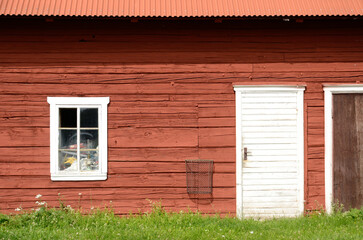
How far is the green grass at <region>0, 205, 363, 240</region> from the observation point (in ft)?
21.7

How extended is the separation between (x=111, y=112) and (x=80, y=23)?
1.65 meters

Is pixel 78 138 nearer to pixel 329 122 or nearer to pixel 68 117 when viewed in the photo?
pixel 68 117

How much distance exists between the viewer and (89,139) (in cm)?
796

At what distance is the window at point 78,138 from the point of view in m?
7.84

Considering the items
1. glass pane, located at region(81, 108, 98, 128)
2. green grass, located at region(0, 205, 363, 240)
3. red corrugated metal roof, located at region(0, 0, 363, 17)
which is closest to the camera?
green grass, located at region(0, 205, 363, 240)

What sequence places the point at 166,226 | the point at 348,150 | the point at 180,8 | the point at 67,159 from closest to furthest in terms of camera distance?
the point at 166,226 → the point at 180,8 → the point at 67,159 → the point at 348,150

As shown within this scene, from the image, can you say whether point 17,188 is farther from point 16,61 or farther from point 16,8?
point 16,8

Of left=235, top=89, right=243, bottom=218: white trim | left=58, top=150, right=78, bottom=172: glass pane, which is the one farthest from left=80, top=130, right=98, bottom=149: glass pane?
left=235, top=89, right=243, bottom=218: white trim

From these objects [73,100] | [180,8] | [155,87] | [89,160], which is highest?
[180,8]

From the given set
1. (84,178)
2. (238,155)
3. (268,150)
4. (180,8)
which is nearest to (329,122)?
(268,150)

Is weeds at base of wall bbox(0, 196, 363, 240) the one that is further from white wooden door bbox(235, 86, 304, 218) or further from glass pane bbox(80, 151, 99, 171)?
glass pane bbox(80, 151, 99, 171)

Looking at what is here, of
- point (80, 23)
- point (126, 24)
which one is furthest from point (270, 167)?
point (80, 23)

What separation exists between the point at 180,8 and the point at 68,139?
298cm

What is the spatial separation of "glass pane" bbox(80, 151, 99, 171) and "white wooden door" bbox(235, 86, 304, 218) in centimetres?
257
